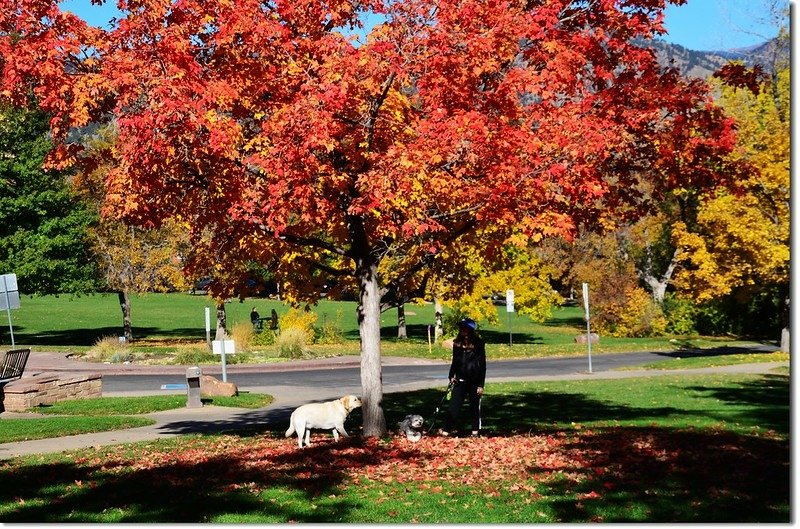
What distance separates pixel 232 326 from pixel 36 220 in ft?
35.8

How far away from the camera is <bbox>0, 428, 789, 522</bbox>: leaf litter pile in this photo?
7.81 m

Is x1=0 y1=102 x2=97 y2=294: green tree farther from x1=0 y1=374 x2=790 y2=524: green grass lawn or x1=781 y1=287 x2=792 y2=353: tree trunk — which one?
x1=781 y1=287 x2=792 y2=353: tree trunk

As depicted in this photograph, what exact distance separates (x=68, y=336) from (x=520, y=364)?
2907 centimetres

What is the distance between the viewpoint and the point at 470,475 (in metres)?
9.67

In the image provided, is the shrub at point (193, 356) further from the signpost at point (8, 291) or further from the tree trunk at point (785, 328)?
the tree trunk at point (785, 328)

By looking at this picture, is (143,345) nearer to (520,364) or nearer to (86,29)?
(520,364)

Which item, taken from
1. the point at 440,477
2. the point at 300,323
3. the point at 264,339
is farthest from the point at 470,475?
the point at 264,339

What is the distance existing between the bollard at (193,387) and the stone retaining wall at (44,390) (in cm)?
312

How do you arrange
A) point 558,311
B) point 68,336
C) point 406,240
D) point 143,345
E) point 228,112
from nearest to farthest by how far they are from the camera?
point 228,112 < point 406,240 < point 143,345 < point 68,336 < point 558,311

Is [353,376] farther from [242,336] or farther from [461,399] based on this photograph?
[461,399]

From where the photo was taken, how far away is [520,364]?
32.7m

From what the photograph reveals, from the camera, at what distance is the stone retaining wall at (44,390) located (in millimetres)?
18359

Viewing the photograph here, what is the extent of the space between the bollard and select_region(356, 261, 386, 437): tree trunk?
664 cm

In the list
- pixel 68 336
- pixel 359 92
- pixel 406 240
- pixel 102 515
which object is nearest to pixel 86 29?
pixel 359 92
